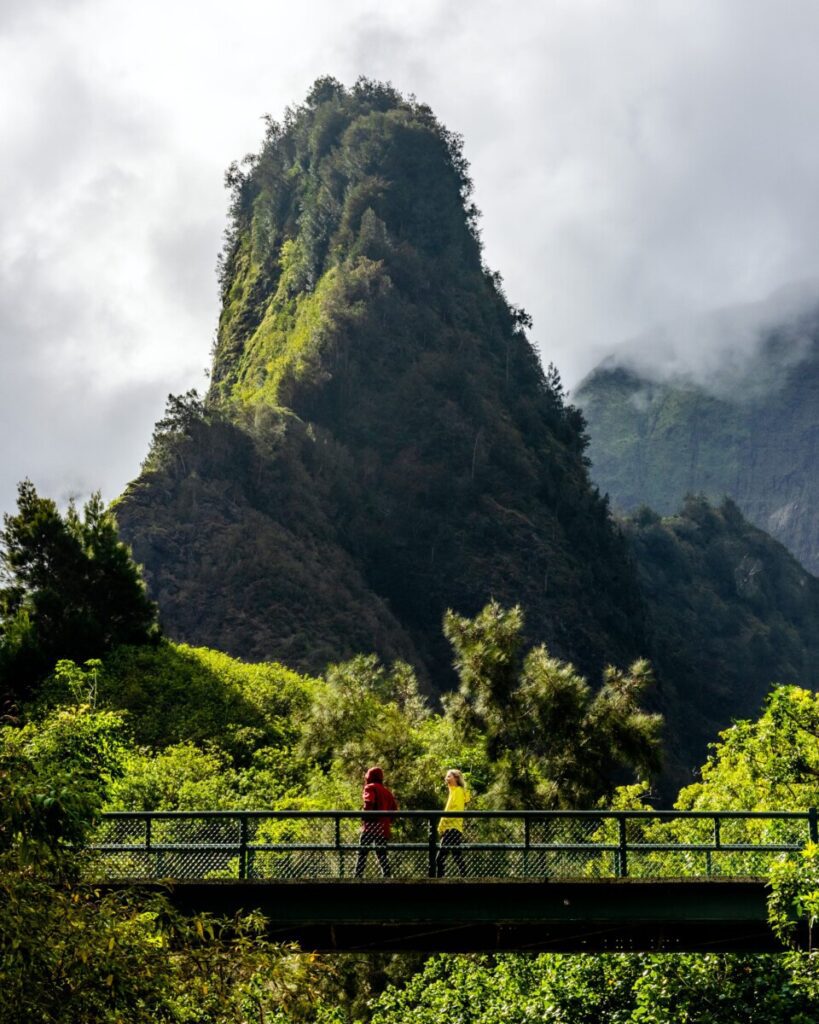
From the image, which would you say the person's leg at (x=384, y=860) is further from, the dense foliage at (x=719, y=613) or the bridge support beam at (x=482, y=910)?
the dense foliage at (x=719, y=613)

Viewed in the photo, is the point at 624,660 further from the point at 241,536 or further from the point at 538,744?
the point at 538,744

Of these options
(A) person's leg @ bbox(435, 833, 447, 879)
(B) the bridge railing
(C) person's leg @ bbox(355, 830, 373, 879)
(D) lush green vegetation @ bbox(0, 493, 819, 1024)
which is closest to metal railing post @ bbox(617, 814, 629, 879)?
(B) the bridge railing

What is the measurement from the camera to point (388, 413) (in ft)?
404

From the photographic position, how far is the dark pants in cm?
1945

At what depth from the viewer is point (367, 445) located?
11981 cm

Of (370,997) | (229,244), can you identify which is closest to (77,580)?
(370,997)

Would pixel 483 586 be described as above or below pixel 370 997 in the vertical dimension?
above

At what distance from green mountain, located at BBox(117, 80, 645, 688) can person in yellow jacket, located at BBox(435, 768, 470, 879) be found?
211 feet

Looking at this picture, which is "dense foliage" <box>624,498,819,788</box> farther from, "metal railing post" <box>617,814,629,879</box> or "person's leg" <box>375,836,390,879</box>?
"person's leg" <box>375,836,390,879</box>

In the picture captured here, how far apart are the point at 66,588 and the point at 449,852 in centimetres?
3461

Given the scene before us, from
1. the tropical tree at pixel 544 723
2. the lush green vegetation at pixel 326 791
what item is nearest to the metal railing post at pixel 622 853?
the lush green vegetation at pixel 326 791

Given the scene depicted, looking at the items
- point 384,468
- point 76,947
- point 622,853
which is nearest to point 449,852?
point 622,853

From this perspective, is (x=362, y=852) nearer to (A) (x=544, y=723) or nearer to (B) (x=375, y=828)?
(B) (x=375, y=828)

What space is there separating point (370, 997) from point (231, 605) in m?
62.9
